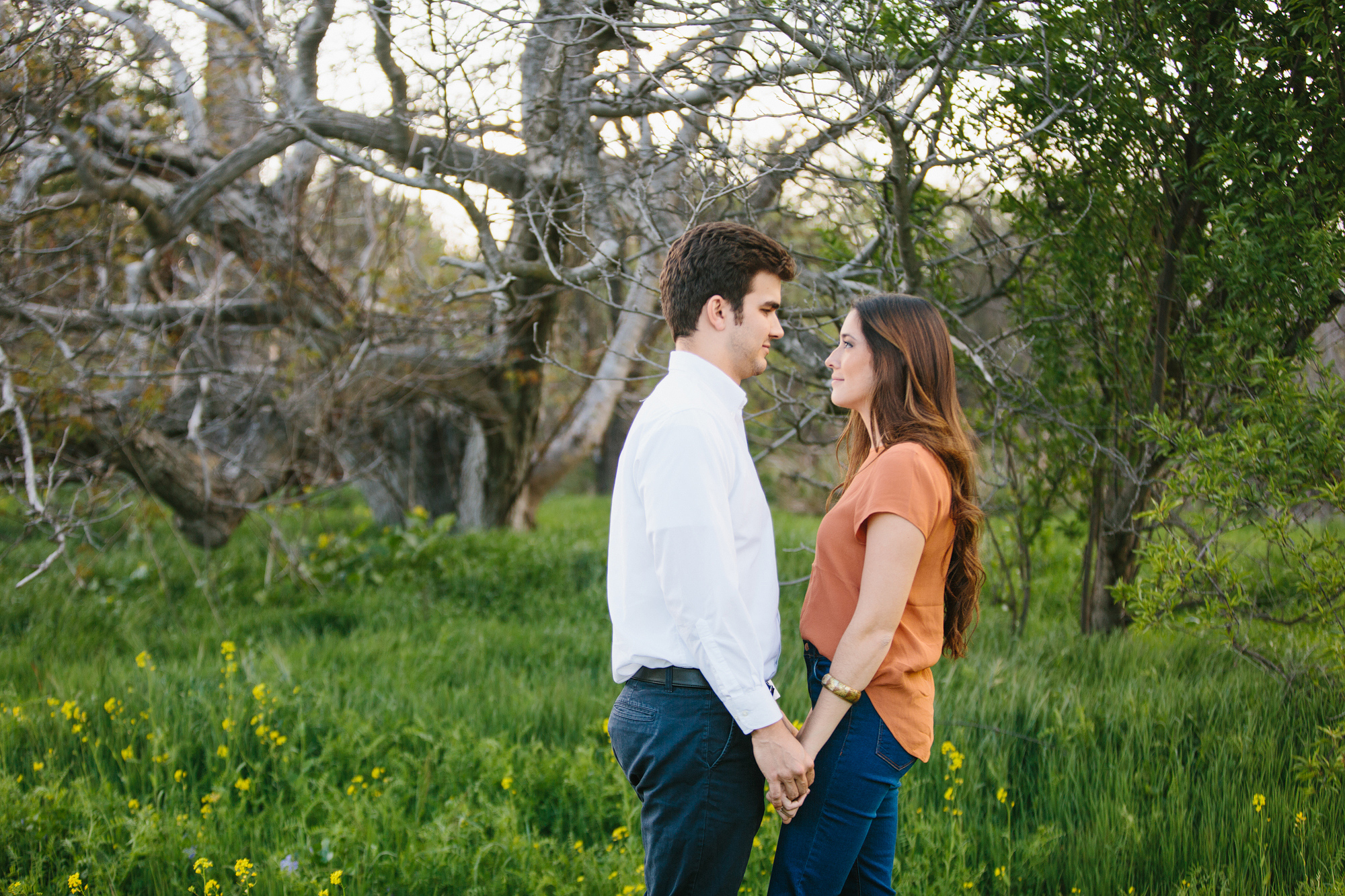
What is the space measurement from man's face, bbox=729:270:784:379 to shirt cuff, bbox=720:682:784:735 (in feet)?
2.38

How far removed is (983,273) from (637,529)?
12.9ft

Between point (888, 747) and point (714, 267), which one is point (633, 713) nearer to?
point (888, 747)

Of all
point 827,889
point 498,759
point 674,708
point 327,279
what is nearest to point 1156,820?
point 827,889

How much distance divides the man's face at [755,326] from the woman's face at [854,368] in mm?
227

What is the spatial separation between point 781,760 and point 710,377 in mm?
850

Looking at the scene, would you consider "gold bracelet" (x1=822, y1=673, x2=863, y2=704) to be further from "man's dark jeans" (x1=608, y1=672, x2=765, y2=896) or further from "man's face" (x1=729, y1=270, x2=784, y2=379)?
"man's face" (x1=729, y1=270, x2=784, y2=379)

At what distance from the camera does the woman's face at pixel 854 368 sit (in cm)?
215

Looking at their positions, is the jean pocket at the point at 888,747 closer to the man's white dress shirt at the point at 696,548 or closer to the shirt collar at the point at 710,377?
the man's white dress shirt at the point at 696,548

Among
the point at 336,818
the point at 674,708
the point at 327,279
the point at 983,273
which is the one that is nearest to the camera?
the point at 674,708

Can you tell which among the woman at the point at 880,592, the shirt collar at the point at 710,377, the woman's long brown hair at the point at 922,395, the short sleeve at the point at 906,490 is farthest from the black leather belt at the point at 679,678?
the woman's long brown hair at the point at 922,395

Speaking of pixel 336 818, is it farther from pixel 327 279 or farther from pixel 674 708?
pixel 327 279

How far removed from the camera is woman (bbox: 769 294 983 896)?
1.90 meters

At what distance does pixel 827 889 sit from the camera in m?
1.97

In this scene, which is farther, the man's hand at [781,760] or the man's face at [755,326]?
the man's face at [755,326]
